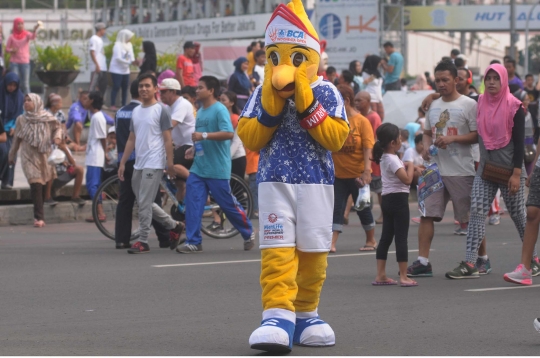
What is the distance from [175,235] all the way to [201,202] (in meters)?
0.67

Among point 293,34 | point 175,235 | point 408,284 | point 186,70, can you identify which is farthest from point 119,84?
point 293,34

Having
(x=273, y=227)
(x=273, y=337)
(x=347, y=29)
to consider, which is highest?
(x=347, y=29)

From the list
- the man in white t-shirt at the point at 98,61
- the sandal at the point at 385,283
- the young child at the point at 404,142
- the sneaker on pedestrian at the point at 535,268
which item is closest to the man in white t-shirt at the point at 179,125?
the sandal at the point at 385,283

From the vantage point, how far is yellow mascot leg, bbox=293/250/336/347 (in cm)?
667

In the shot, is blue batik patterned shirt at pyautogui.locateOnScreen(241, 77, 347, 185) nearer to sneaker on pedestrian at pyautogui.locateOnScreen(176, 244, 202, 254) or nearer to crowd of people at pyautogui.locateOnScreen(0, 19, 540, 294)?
crowd of people at pyautogui.locateOnScreen(0, 19, 540, 294)

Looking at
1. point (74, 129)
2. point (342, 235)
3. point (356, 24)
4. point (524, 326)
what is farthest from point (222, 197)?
point (356, 24)

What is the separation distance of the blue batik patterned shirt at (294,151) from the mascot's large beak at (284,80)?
117 mm

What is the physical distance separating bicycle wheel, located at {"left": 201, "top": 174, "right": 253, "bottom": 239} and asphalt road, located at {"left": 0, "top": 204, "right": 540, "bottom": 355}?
1.08 metres

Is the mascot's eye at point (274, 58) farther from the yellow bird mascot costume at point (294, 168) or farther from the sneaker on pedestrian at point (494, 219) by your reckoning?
the sneaker on pedestrian at point (494, 219)

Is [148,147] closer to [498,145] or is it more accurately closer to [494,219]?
[498,145]

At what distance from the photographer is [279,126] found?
265 inches

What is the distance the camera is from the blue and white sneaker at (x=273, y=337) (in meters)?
6.27

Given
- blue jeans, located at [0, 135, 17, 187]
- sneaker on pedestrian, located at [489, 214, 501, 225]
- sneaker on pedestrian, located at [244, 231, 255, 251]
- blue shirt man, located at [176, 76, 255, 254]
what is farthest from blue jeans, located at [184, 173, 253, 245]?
blue jeans, located at [0, 135, 17, 187]

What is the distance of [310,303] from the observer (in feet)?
22.2
